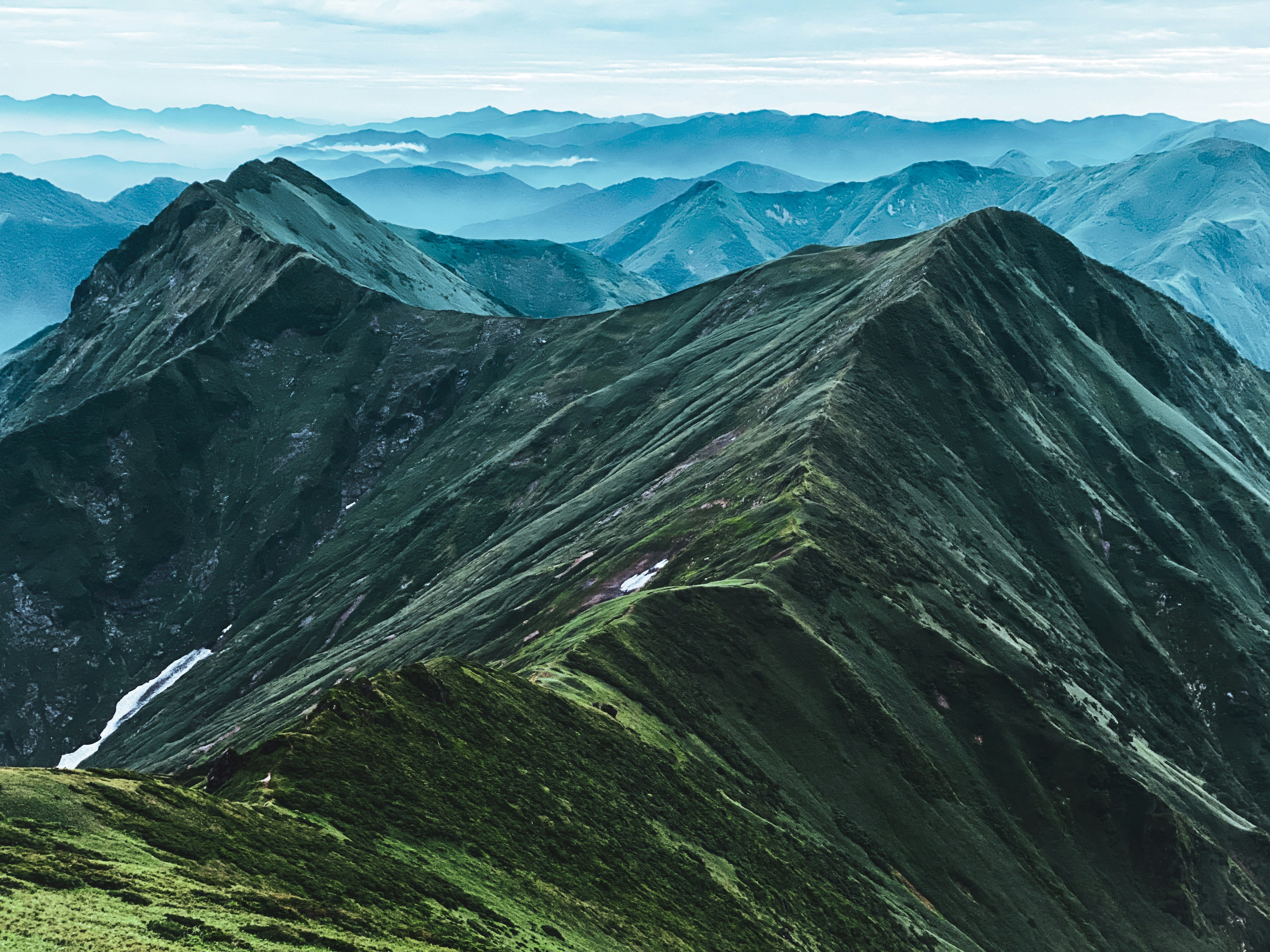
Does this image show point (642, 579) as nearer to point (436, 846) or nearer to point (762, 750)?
point (762, 750)

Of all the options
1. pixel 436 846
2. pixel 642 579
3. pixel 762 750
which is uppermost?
pixel 642 579

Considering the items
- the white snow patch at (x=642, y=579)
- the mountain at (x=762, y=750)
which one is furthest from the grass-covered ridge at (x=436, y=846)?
the white snow patch at (x=642, y=579)

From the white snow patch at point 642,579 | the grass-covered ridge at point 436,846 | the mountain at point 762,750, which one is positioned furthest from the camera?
the white snow patch at point 642,579

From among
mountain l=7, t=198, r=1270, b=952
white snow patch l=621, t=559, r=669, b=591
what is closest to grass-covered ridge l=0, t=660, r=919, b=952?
mountain l=7, t=198, r=1270, b=952

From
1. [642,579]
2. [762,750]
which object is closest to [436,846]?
[762,750]

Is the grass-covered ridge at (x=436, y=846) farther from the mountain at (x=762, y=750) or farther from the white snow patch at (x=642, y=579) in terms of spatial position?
the white snow patch at (x=642, y=579)

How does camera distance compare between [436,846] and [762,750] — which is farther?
[762,750]

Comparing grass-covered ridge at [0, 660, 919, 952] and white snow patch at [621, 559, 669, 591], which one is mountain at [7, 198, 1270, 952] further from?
white snow patch at [621, 559, 669, 591]

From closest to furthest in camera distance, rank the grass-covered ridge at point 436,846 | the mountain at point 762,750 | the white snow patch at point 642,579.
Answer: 1. the grass-covered ridge at point 436,846
2. the mountain at point 762,750
3. the white snow patch at point 642,579

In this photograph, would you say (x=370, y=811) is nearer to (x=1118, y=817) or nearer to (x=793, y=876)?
(x=793, y=876)
